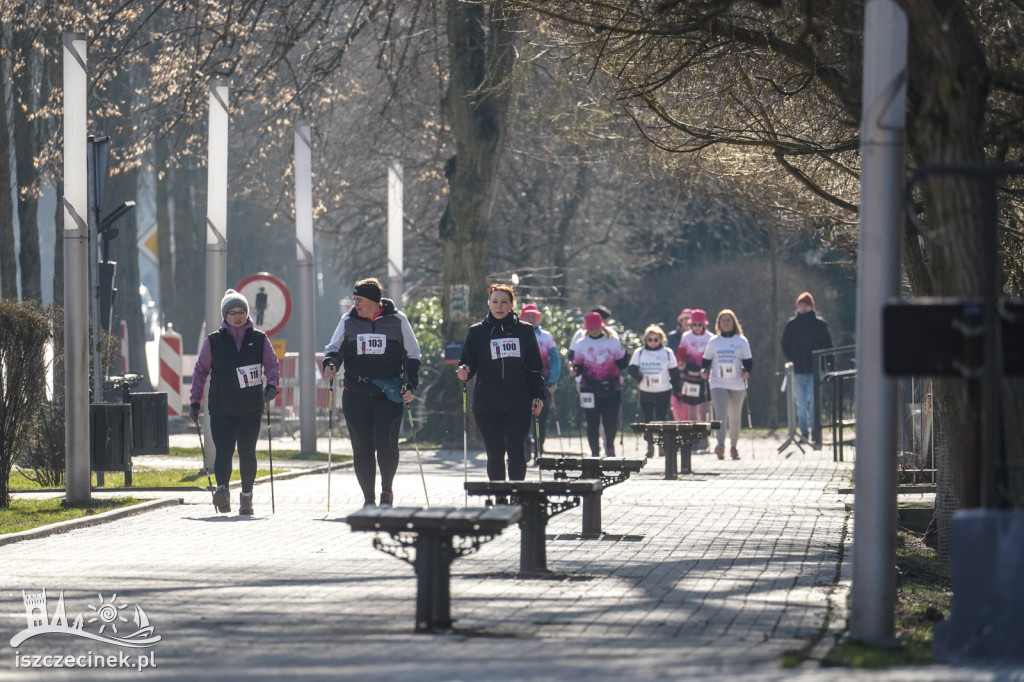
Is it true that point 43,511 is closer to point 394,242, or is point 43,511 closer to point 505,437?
point 505,437

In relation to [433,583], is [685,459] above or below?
above

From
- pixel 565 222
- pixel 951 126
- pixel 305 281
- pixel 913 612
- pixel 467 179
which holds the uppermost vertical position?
pixel 565 222

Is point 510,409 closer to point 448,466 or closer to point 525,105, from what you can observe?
point 448,466

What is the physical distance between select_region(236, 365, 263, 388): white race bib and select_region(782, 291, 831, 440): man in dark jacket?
1153cm

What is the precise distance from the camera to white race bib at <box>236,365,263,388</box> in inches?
558

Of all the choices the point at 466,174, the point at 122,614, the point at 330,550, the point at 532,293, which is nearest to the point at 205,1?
the point at 466,174

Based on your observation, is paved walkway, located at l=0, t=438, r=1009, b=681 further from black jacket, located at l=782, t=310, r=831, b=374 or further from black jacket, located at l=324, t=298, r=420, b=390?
black jacket, located at l=782, t=310, r=831, b=374

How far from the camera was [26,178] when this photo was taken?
26.3 m

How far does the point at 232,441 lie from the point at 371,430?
136cm

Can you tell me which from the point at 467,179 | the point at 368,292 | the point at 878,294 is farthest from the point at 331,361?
the point at 467,179

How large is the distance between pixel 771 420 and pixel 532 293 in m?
5.42

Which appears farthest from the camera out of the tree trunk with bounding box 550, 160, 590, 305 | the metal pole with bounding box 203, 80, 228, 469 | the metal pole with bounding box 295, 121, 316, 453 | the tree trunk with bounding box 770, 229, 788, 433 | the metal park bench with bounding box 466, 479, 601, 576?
the tree trunk with bounding box 550, 160, 590, 305

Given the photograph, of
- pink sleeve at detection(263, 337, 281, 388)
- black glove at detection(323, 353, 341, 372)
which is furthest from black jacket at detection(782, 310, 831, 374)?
black glove at detection(323, 353, 341, 372)

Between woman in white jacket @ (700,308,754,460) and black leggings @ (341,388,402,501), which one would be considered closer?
black leggings @ (341,388,402,501)
